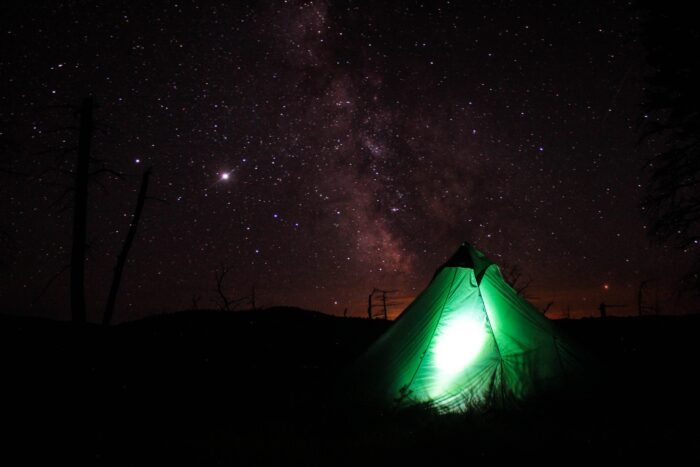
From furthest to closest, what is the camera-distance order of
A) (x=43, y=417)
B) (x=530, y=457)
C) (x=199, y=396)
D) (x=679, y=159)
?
1. (x=679, y=159)
2. (x=199, y=396)
3. (x=43, y=417)
4. (x=530, y=457)

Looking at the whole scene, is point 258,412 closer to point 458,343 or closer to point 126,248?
point 458,343

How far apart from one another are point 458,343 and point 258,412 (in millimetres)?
3025

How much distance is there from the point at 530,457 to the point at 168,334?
34.0 ft

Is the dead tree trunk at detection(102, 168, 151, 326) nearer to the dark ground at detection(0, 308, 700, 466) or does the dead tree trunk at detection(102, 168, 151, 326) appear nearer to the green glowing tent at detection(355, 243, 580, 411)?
the dark ground at detection(0, 308, 700, 466)

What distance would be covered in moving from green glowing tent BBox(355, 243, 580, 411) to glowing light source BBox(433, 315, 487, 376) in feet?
0.04

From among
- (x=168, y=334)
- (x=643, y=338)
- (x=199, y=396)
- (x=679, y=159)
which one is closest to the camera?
(x=199, y=396)

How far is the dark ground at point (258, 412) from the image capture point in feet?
13.8

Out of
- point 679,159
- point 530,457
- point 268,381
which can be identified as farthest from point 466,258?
point 679,159

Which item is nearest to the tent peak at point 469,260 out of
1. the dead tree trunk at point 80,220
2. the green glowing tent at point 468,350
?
the green glowing tent at point 468,350

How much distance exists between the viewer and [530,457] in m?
3.92

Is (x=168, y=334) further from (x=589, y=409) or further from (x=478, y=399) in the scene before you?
(x=589, y=409)

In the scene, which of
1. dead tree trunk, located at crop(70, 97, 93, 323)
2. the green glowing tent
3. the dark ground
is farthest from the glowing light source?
dead tree trunk, located at crop(70, 97, 93, 323)

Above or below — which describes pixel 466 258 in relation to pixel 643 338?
above

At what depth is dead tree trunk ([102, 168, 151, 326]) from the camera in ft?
39.9
